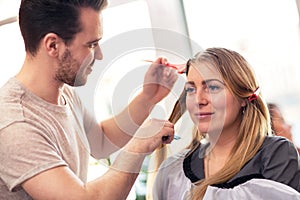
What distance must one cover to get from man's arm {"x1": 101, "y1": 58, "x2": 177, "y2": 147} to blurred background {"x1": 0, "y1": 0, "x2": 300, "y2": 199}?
0.02 meters

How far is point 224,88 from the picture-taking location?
1159mm

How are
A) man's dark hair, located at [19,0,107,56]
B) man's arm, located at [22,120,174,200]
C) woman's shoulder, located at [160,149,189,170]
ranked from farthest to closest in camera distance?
1. woman's shoulder, located at [160,149,189,170]
2. man's dark hair, located at [19,0,107,56]
3. man's arm, located at [22,120,174,200]

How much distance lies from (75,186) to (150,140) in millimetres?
Answer: 171

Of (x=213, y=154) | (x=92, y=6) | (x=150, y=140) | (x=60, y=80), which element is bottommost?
(x=213, y=154)

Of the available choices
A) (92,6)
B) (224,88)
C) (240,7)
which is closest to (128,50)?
(92,6)

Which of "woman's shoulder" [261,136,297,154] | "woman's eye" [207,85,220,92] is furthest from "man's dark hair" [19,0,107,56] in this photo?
"woman's shoulder" [261,136,297,154]

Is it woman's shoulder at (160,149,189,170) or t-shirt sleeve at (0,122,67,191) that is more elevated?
t-shirt sleeve at (0,122,67,191)

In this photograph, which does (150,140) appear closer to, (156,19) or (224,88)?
(224,88)

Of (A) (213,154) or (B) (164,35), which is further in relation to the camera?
(A) (213,154)

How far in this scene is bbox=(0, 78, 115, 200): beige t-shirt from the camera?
39.8 inches

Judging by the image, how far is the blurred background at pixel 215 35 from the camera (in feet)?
3.83

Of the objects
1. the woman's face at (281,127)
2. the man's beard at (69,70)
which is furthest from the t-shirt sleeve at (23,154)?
the woman's face at (281,127)

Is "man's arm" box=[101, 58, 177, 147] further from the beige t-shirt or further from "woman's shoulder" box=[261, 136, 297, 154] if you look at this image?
"woman's shoulder" box=[261, 136, 297, 154]

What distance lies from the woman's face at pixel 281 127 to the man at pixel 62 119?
473 millimetres
